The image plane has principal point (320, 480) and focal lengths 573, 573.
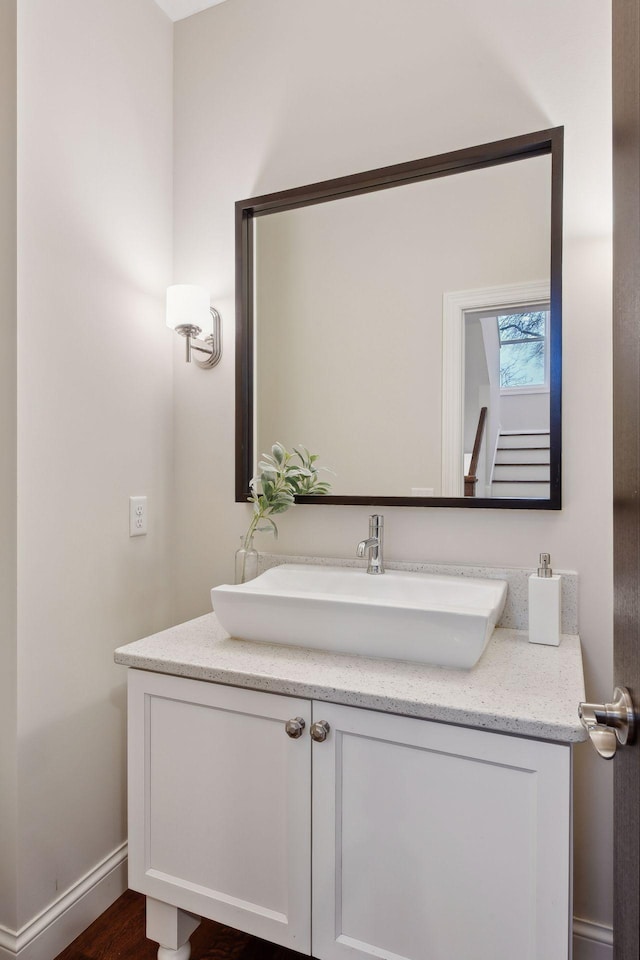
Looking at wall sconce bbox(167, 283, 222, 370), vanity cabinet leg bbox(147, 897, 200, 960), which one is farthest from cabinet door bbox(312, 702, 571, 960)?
wall sconce bbox(167, 283, 222, 370)

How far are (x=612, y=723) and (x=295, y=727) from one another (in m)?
0.58

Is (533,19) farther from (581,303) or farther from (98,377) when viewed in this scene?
(98,377)

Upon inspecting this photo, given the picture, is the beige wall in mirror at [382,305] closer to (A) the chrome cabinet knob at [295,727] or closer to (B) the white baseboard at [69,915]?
(A) the chrome cabinet knob at [295,727]

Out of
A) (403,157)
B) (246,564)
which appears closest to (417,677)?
(246,564)

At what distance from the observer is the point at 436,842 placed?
952mm

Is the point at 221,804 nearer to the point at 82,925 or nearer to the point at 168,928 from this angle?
the point at 168,928

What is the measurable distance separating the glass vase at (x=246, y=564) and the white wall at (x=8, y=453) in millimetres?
538

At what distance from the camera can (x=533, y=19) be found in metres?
1.35

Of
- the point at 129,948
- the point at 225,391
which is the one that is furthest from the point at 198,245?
the point at 129,948

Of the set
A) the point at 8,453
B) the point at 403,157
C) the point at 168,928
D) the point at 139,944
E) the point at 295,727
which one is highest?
the point at 403,157

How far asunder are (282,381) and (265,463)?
9.6 inches

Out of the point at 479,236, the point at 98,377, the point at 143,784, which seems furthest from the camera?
the point at 98,377

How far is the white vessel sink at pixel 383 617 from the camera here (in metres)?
1.02

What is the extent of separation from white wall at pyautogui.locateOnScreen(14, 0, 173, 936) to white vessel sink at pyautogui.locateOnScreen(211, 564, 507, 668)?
455mm
